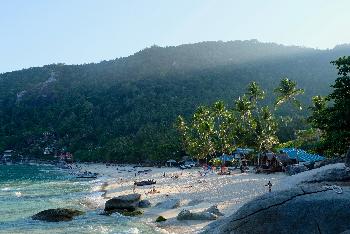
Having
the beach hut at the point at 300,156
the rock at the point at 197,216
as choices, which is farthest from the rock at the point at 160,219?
the beach hut at the point at 300,156

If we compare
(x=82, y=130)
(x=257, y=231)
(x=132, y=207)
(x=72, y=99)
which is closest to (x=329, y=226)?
(x=257, y=231)

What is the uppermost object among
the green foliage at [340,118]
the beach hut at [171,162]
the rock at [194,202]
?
the green foliage at [340,118]

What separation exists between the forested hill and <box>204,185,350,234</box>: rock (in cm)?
8378

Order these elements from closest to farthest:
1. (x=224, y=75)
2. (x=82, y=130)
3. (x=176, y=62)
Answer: (x=82, y=130) < (x=224, y=75) < (x=176, y=62)

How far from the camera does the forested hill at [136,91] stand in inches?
4636

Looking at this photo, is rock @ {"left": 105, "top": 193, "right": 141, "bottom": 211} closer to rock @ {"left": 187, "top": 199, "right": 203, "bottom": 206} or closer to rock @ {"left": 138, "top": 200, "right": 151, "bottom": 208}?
rock @ {"left": 138, "top": 200, "right": 151, "bottom": 208}

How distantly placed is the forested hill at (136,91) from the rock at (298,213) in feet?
275

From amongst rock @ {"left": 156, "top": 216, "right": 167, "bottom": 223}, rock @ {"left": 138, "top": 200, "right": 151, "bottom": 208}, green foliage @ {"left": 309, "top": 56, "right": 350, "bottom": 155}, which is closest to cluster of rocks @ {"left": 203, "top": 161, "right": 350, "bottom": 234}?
green foliage @ {"left": 309, "top": 56, "right": 350, "bottom": 155}

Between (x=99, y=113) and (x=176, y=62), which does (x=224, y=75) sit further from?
(x=99, y=113)

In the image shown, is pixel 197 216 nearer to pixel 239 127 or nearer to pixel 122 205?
pixel 122 205

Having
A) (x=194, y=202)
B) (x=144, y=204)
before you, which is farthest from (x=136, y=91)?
(x=194, y=202)

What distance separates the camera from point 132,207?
99.2 ft

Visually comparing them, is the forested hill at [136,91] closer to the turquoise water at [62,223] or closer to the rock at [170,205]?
the turquoise water at [62,223]

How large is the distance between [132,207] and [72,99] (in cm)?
13330
